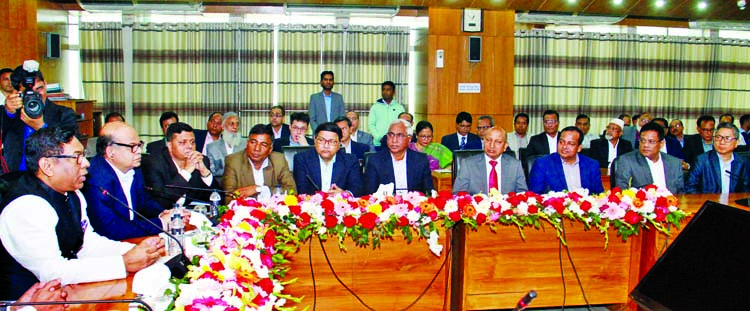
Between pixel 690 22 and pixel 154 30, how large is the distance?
7.72 metres

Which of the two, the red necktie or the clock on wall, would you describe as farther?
the clock on wall

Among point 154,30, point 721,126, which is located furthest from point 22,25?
point 721,126

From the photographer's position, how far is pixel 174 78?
28.5 feet

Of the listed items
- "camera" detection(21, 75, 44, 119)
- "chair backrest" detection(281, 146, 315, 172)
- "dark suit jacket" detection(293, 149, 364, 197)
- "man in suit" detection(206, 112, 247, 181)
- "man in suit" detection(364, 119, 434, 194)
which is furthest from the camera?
"man in suit" detection(206, 112, 247, 181)

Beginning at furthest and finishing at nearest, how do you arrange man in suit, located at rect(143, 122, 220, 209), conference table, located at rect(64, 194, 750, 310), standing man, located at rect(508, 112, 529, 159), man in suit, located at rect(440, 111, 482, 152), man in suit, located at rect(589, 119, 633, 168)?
standing man, located at rect(508, 112, 529, 159) → man in suit, located at rect(440, 111, 482, 152) → man in suit, located at rect(589, 119, 633, 168) → man in suit, located at rect(143, 122, 220, 209) → conference table, located at rect(64, 194, 750, 310)

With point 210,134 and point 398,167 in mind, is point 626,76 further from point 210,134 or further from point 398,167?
point 210,134

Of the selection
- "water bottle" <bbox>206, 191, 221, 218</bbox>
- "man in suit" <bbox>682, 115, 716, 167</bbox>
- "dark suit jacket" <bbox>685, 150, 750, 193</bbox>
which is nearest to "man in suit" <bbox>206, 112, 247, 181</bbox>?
"water bottle" <bbox>206, 191, 221, 218</bbox>

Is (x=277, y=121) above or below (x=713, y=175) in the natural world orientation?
above

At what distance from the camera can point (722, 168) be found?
4.66 m

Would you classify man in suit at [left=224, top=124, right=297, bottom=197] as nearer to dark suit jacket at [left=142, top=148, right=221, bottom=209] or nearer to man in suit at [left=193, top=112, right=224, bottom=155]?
dark suit jacket at [left=142, top=148, right=221, bottom=209]

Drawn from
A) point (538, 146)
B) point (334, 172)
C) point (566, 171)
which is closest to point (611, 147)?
point (538, 146)

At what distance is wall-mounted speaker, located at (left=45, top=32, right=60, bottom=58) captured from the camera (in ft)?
25.0

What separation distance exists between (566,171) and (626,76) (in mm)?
5939

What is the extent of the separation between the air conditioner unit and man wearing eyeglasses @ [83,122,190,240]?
554 cm
